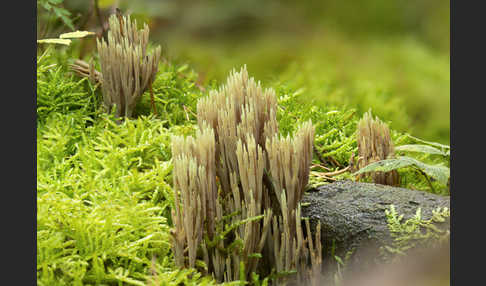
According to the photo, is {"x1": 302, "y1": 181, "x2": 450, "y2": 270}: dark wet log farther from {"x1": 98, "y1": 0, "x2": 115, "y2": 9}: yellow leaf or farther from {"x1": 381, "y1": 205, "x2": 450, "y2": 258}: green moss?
{"x1": 98, "y1": 0, "x2": 115, "y2": 9}: yellow leaf

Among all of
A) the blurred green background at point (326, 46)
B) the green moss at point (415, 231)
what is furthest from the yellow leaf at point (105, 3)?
the green moss at point (415, 231)

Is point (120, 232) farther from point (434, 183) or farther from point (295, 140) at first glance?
point (434, 183)

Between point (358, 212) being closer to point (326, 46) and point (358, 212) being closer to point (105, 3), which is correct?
point (326, 46)

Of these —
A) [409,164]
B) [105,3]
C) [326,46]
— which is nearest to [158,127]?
[105,3]

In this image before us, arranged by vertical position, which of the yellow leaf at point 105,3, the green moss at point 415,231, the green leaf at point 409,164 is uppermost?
the yellow leaf at point 105,3

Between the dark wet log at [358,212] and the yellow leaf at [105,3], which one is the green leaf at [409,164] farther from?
the yellow leaf at [105,3]

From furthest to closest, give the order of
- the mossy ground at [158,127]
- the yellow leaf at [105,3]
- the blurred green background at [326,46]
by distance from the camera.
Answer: the yellow leaf at [105,3] < the blurred green background at [326,46] < the mossy ground at [158,127]

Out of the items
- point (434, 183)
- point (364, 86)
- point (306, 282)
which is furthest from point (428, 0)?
point (306, 282)

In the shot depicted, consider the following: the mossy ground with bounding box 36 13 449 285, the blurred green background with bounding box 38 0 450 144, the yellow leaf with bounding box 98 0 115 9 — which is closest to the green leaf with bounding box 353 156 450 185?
the mossy ground with bounding box 36 13 449 285
